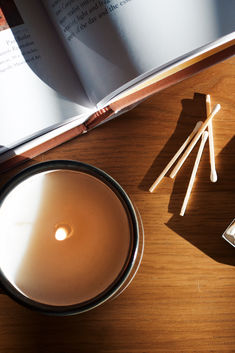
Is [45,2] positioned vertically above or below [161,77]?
above

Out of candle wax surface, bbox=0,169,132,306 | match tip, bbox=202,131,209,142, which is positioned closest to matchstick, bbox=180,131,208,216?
match tip, bbox=202,131,209,142

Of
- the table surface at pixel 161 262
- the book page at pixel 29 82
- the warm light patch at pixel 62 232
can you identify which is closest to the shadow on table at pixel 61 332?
the table surface at pixel 161 262

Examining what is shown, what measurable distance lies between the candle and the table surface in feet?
0.28

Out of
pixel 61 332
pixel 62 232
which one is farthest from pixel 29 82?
pixel 61 332

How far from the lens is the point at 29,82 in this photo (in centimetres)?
46

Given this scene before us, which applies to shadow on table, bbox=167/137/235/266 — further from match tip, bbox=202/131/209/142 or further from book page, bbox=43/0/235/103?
book page, bbox=43/0/235/103

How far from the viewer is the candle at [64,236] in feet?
1.24

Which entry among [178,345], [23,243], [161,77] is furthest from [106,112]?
[178,345]

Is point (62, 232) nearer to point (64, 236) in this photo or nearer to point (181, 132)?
point (64, 236)

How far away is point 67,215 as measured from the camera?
455mm

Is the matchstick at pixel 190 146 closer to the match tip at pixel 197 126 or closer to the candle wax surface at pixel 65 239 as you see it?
the match tip at pixel 197 126

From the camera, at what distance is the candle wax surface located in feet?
1.32

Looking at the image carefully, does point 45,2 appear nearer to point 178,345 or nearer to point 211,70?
point 211,70

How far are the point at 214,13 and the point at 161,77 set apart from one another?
0.32 feet
